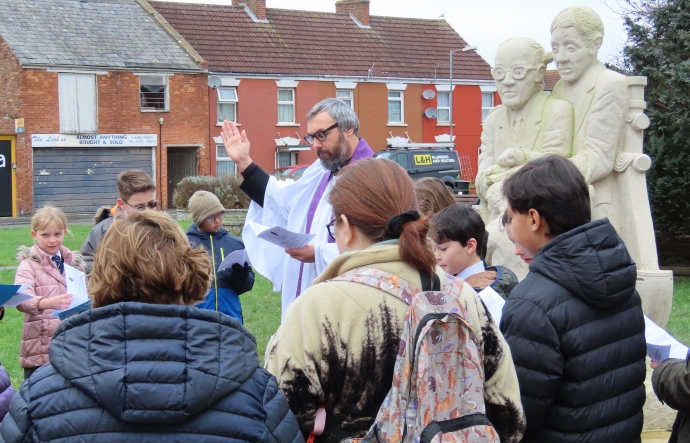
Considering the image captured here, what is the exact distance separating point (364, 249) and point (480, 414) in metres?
0.52

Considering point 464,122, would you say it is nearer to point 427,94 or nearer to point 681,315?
point 427,94

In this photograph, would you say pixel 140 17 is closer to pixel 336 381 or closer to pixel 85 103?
pixel 85 103

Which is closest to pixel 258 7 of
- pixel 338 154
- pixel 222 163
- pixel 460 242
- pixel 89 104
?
pixel 222 163

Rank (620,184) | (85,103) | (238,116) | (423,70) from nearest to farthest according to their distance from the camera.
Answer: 1. (620,184)
2. (85,103)
3. (238,116)
4. (423,70)

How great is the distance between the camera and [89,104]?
2962 centimetres

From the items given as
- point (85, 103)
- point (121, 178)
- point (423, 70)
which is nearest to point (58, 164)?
point (85, 103)

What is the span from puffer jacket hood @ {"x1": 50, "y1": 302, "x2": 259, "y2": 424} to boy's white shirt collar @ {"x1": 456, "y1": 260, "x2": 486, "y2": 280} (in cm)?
174

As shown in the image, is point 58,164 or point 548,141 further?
point 58,164

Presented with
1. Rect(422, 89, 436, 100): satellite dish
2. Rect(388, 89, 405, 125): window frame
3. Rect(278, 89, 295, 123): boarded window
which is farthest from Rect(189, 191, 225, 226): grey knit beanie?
Rect(422, 89, 436, 100): satellite dish

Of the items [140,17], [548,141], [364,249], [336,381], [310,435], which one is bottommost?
[310,435]

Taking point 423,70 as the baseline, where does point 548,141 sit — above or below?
below

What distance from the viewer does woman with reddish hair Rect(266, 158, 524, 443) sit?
2154 millimetres

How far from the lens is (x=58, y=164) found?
2962 centimetres

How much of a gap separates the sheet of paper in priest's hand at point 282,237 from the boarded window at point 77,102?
2749cm
